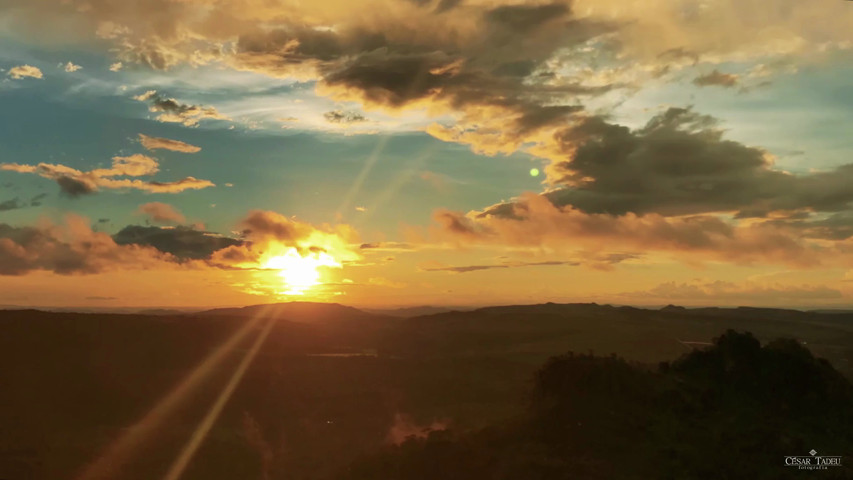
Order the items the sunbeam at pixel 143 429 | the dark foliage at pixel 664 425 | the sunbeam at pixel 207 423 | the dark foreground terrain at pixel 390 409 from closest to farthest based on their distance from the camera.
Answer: the dark foliage at pixel 664 425 → the dark foreground terrain at pixel 390 409 → the sunbeam at pixel 143 429 → the sunbeam at pixel 207 423

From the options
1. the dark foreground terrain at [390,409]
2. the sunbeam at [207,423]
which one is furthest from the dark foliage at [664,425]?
the sunbeam at [207,423]

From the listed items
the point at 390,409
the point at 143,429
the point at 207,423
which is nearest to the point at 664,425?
the point at 390,409

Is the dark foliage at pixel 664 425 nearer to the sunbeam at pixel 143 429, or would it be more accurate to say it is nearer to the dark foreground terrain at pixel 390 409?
the dark foreground terrain at pixel 390 409

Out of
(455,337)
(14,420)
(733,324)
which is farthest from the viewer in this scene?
(733,324)

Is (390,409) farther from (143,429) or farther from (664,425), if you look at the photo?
(664,425)

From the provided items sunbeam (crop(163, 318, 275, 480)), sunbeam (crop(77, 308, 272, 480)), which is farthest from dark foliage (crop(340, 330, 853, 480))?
sunbeam (crop(77, 308, 272, 480))

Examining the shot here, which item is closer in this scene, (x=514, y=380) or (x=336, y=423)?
(x=336, y=423)

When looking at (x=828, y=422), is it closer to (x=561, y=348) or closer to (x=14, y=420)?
(x=14, y=420)

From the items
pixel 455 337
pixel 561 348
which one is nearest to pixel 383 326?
pixel 455 337
